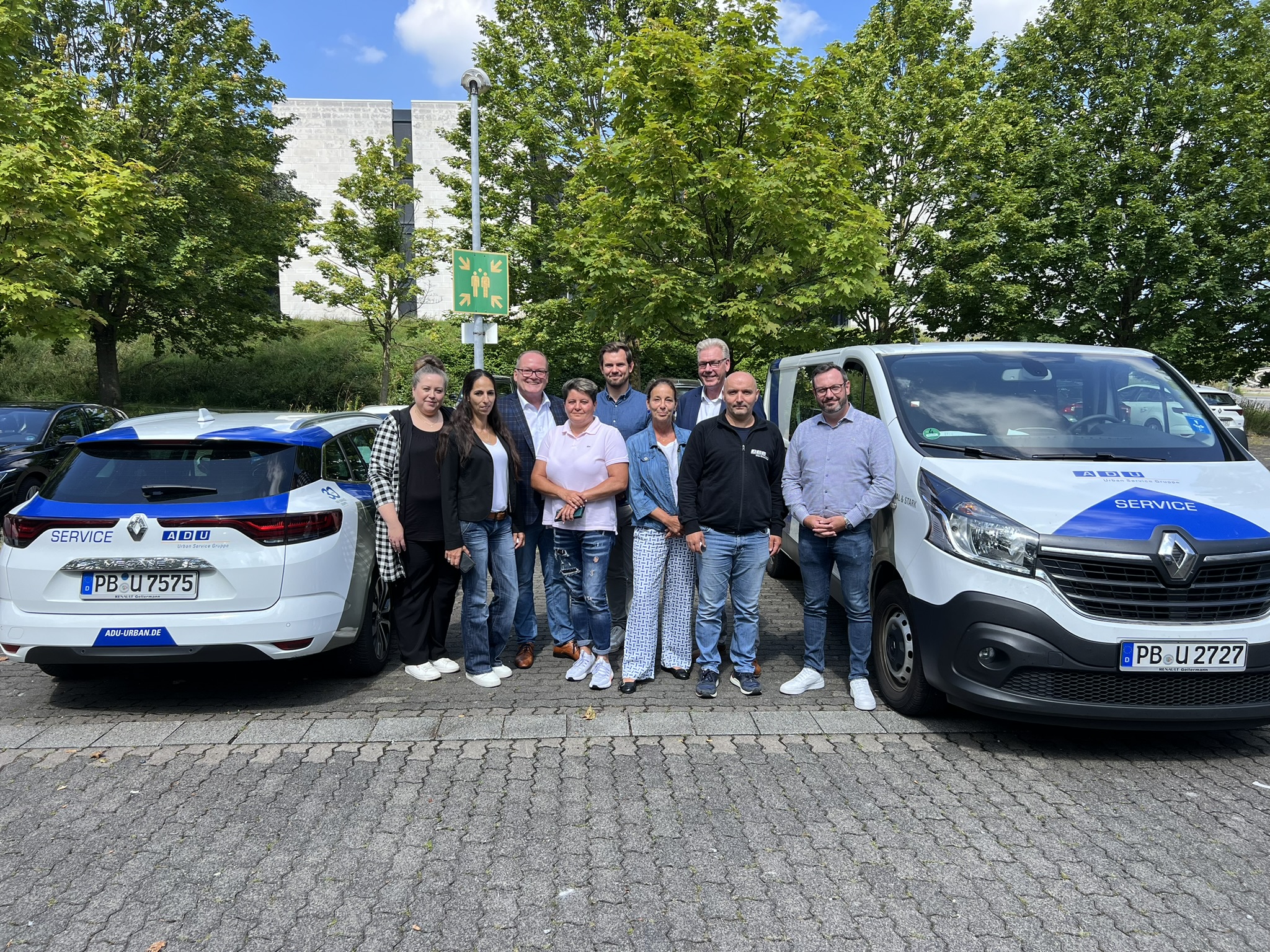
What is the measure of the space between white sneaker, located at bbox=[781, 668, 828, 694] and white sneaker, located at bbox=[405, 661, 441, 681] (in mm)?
2032

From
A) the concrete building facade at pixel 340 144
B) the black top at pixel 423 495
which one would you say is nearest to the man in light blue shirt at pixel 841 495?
the black top at pixel 423 495

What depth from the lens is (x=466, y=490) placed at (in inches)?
195

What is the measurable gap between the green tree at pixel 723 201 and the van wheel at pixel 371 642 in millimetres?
8171

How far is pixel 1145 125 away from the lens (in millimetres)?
19594

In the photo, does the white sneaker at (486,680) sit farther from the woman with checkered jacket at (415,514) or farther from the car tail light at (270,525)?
the car tail light at (270,525)

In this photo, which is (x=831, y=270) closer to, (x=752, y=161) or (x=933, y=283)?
(x=752, y=161)

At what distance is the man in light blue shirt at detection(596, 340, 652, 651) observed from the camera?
5609 millimetres

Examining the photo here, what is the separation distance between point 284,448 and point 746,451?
8.09 ft

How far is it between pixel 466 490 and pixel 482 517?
173 millimetres

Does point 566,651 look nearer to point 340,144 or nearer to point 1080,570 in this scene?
point 1080,570

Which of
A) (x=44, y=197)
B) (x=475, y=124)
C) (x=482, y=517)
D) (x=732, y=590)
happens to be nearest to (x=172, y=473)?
(x=482, y=517)

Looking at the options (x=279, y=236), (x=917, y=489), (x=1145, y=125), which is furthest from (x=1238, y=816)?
(x=279, y=236)

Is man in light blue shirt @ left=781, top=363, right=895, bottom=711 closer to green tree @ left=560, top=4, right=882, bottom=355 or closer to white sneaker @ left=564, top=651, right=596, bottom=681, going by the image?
white sneaker @ left=564, top=651, right=596, bottom=681

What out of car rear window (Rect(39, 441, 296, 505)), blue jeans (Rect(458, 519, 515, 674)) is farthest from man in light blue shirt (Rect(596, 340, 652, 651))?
car rear window (Rect(39, 441, 296, 505))
